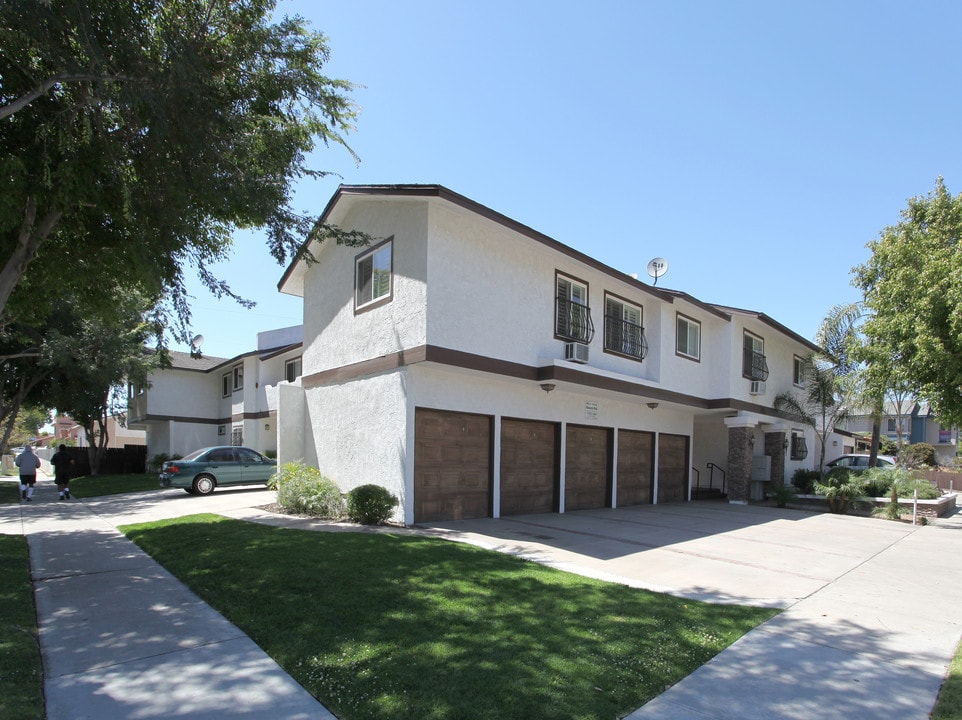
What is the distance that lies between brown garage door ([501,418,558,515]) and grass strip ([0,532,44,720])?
865cm

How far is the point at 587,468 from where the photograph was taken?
15969 millimetres

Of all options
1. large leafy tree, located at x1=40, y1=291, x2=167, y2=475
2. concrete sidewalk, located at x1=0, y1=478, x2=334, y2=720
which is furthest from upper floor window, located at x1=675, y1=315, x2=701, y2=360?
large leafy tree, located at x1=40, y1=291, x2=167, y2=475

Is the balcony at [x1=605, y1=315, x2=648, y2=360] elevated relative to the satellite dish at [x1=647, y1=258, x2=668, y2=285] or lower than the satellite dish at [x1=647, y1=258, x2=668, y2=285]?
lower

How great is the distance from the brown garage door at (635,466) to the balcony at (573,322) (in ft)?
12.6

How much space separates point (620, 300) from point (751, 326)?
22.9 feet

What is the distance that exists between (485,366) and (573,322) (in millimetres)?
3432

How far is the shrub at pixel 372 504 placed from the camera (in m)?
11.5

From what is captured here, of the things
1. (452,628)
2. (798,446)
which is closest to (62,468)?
(452,628)

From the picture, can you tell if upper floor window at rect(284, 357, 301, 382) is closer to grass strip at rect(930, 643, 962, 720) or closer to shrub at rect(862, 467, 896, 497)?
shrub at rect(862, 467, 896, 497)

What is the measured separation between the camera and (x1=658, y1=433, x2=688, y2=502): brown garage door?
1906cm

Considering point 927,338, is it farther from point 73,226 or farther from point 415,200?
point 73,226

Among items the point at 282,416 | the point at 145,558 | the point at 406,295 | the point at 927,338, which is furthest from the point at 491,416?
the point at 927,338

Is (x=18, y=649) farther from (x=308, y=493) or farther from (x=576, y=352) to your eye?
(x=576, y=352)

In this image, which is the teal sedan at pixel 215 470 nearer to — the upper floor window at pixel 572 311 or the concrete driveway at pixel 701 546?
the concrete driveway at pixel 701 546
